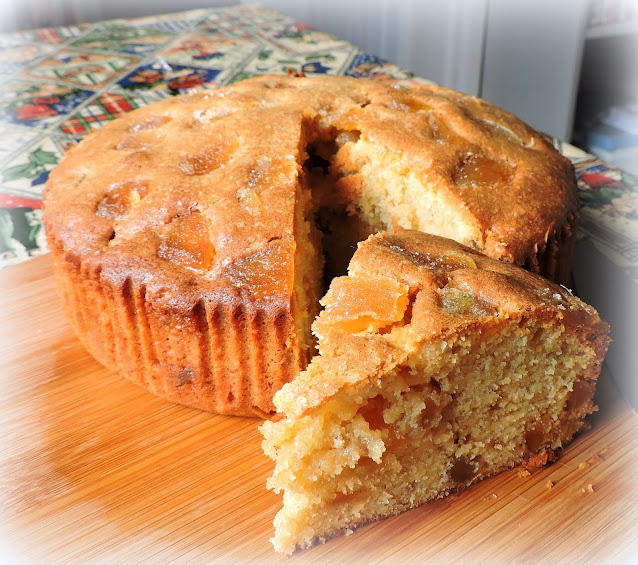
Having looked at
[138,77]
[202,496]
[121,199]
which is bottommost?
[202,496]

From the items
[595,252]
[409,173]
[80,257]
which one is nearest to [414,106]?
[409,173]

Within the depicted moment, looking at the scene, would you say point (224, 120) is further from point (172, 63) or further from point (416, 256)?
point (172, 63)

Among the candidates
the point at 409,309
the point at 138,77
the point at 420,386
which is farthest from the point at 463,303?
the point at 138,77

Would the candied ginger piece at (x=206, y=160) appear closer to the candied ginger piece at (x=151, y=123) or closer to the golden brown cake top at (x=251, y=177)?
the golden brown cake top at (x=251, y=177)

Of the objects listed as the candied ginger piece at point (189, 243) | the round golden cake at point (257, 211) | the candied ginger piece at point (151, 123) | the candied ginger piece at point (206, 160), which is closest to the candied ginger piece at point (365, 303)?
the round golden cake at point (257, 211)

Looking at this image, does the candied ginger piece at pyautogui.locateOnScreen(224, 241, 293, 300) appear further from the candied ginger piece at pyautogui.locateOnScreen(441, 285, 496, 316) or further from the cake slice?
the candied ginger piece at pyautogui.locateOnScreen(441, 285, 496, 316)

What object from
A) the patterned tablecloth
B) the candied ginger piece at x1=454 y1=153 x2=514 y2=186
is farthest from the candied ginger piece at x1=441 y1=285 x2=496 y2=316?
the patterned tablecloth

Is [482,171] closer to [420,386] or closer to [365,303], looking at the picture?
[365,303]
